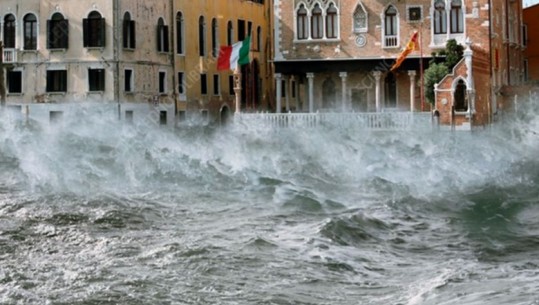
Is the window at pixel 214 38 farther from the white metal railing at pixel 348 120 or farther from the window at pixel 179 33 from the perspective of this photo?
the white metal railing at pixel 348 120

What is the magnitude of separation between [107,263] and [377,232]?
4.95 metres

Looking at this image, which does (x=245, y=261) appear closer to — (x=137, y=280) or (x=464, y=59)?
(x=137, y=280)

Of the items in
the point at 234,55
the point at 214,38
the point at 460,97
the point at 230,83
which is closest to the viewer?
the point at 460,97

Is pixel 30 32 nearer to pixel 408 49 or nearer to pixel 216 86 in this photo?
pixel 216 86

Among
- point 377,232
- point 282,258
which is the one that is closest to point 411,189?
point 377,232

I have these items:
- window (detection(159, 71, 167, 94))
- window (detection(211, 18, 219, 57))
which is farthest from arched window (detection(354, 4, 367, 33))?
window (detection(211, 18, 219, 57))

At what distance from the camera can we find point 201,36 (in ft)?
146

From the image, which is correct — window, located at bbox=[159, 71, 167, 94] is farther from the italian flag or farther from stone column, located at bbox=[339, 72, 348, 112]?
stone column, located at bbox=[339, 72, 348, 112]

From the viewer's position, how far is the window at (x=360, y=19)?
39.3 metres

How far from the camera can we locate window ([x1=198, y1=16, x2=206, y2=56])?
44188 mm

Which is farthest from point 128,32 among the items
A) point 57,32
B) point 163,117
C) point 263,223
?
point 263,223

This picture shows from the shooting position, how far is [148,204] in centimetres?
1788

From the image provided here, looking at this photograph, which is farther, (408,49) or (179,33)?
(179,33)

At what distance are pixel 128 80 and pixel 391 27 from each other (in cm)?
1020
